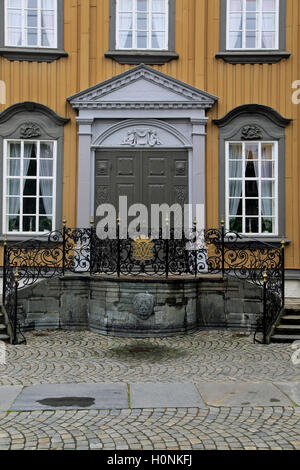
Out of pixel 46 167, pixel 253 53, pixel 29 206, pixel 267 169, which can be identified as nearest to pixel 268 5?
pixel 253 53

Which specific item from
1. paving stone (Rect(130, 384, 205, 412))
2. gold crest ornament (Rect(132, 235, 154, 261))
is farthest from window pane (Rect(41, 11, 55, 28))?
paving stone (Rect(130, 384, 205, 412))

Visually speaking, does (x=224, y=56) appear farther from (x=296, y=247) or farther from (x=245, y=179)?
(x=296, y=247)

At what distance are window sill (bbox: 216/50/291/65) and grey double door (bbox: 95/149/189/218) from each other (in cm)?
263

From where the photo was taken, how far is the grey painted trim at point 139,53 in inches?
480

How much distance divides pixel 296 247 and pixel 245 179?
6.90ft

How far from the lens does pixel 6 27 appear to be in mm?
12258

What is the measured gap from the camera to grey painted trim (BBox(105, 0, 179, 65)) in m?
12.2

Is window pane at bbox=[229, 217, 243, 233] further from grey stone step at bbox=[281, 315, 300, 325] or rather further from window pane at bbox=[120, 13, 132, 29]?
window pane at bbox=[120, 13, 132, 29]

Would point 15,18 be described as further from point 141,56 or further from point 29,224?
point 29,224

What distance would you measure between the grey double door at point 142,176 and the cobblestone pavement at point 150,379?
3.71 metres

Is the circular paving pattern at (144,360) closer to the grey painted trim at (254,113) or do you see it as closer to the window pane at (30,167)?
the window pane at (30,167)

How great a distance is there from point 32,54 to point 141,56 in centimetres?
274

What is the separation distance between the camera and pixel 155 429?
509 centimetres
